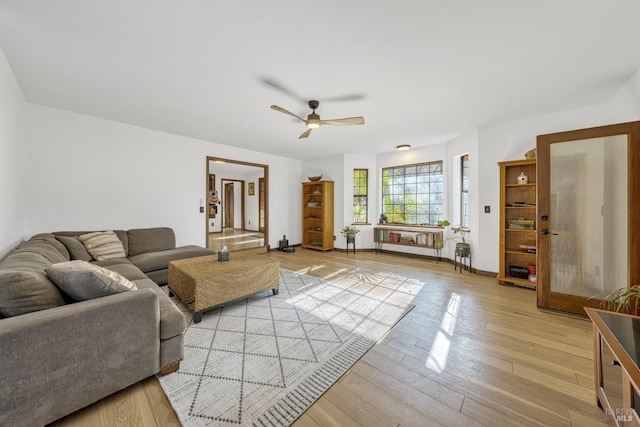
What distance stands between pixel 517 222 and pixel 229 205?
9.59m

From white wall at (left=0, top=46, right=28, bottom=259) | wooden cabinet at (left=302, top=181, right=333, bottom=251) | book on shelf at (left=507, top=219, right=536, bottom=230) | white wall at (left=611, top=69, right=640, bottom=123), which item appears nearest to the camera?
white wall at (left=0, top=46, right=28, bottom=259)

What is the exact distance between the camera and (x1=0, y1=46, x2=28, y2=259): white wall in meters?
2.18

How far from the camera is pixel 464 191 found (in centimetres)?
478

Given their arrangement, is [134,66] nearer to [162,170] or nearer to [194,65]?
[194,65]

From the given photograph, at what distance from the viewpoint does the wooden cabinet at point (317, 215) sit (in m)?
6.18

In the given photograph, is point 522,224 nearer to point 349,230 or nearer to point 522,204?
point 522,204

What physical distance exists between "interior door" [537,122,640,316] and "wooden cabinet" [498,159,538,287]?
30.7 inches

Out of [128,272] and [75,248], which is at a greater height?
[75,248]

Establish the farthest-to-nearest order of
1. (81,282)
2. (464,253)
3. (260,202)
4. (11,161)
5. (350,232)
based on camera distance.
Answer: (260,202), (350,232), (464,253), (11,161), (81,282)

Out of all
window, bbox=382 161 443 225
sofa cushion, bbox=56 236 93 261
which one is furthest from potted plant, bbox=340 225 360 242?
sofa cushion, bbox=56 236 93 261

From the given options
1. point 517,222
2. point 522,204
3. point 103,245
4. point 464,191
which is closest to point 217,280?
point 103,245

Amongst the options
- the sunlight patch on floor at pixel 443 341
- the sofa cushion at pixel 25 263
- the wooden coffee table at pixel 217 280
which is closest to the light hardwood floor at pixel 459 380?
the sunlight patch on floor at pixel 443 341

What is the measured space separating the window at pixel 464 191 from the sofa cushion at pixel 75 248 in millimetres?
5995

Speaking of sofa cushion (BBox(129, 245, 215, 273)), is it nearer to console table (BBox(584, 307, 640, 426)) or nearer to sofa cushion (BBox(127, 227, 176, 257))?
sofa cushion (BBox(127, 227, 176, 257))
